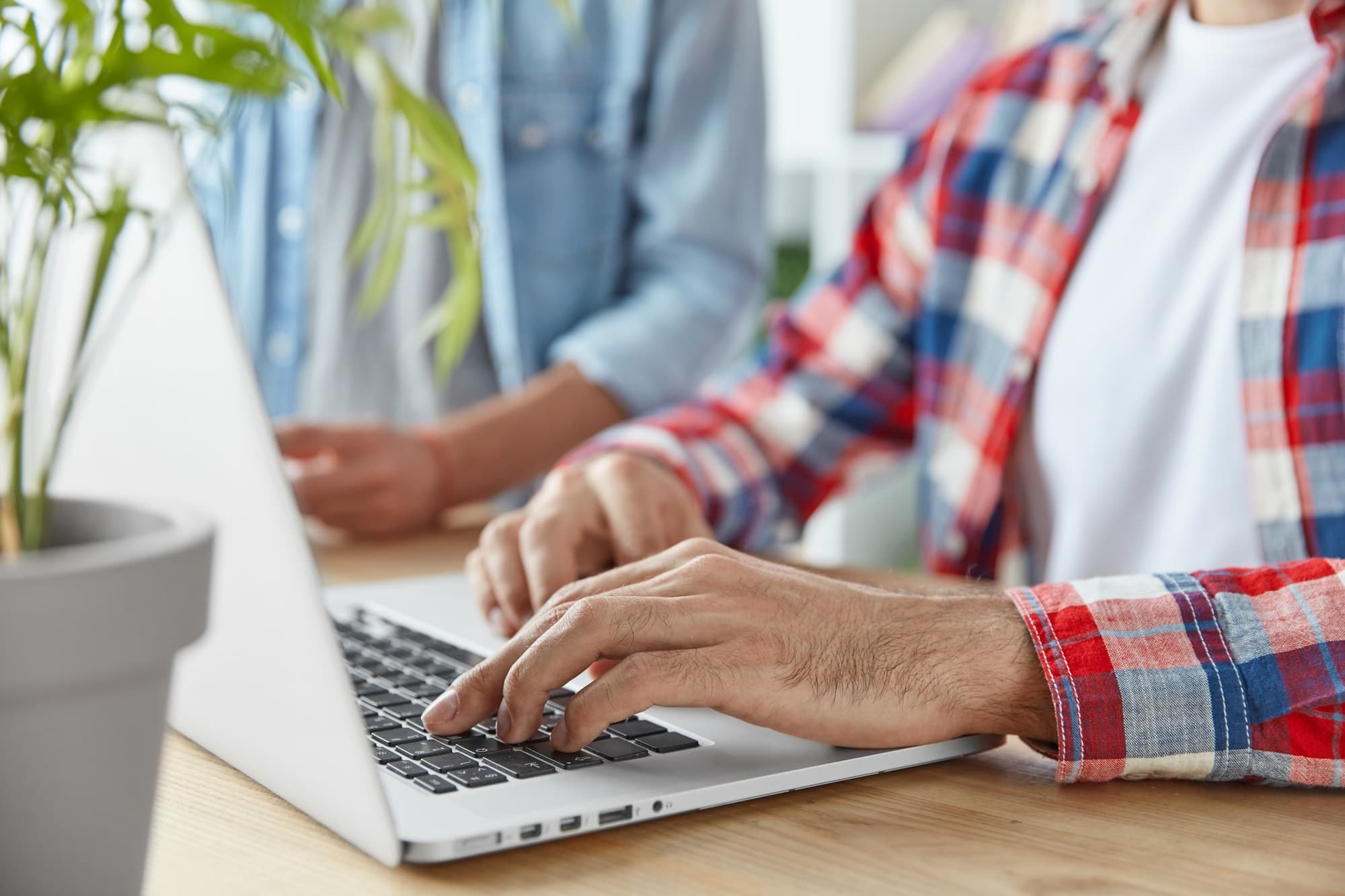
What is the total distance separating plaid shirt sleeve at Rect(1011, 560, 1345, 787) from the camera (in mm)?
612

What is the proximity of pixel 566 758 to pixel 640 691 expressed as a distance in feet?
0.14

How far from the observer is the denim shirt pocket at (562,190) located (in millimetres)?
1578

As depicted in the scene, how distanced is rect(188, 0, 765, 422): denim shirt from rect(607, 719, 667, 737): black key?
2.88ft

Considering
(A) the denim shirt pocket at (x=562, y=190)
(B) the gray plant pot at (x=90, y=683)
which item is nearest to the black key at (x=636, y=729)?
(B) the gray plant pot at (x=90, y=683)

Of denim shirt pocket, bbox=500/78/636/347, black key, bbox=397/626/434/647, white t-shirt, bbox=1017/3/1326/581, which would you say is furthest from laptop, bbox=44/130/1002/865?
denim shirt pocket, bbox=500/78/636/347

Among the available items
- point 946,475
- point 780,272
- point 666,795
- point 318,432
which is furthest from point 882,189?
point 780,272

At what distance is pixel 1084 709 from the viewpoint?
61 cm

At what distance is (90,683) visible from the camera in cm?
36

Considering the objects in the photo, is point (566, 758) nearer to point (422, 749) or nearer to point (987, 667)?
point (422, 749)

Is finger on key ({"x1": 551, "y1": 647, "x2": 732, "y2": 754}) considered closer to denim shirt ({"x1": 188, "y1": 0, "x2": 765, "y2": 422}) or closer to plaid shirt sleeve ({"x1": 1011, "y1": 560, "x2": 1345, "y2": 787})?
plaid shirt sleeve ({"x1": 1011, "y1": 560, "x2": 1345, "y2": 787})

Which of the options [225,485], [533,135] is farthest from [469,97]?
[225,485]

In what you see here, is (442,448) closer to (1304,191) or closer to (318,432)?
(318,432)

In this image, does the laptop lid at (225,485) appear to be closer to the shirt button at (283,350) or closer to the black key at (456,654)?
the black key at (456,654)

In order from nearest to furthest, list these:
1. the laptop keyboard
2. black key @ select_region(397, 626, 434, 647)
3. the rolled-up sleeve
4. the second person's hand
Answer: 1. the laptop keyboard
2. black key @ select_region(397, 626, 434, 647)
3. the second person's hand
4. the rolled-up sleeve
